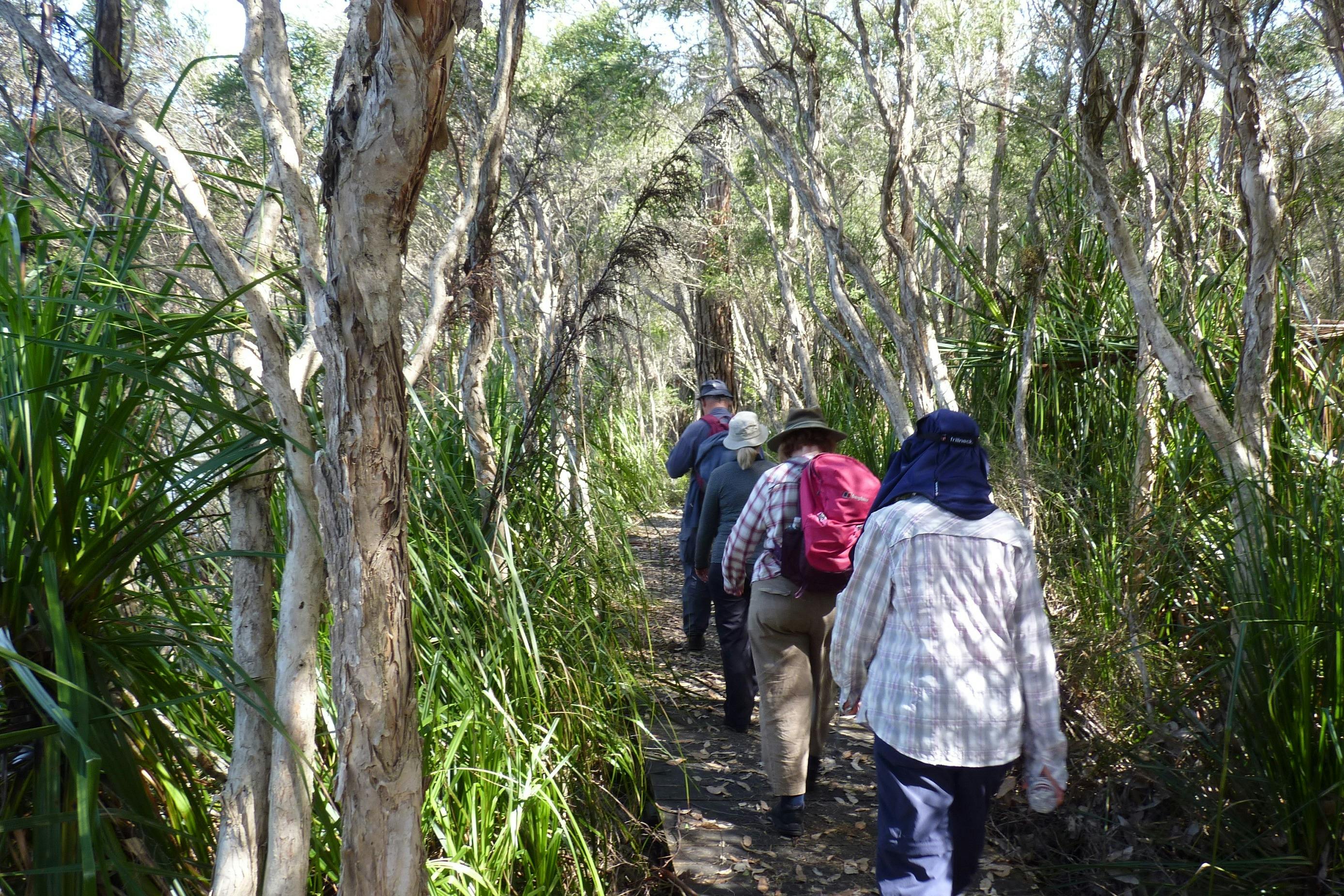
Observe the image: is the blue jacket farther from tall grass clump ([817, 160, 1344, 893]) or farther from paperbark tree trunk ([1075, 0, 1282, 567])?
paperbark tree trunk ([1075, 0, 1282, 567])

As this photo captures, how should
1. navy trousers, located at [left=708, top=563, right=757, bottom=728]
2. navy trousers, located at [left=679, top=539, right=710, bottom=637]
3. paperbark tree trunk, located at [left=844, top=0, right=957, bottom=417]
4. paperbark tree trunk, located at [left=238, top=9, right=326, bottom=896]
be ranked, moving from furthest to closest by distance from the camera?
1. navy trousers, located at [left=679, top=539, right=710, bottom=637]
2. navy trousers, located at [left=708, top=563, right=757, bottom=728]
3. paperbark tree trunk, located at [left=844, top=0, right=957, bottom=417]
4. paperbark tree trunk, located at [left=238, top=9, right=326, bottom=896]

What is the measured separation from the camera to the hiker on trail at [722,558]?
5.10 metres

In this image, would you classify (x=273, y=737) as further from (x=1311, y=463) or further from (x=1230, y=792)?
(x=1311, y=463)

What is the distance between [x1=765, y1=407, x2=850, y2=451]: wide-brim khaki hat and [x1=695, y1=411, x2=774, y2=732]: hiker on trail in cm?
67

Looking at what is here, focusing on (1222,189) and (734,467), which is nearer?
(1222,189)

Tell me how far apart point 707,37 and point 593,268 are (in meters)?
3.64

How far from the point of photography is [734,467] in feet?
17.2

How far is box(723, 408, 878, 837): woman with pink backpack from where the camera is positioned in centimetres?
393

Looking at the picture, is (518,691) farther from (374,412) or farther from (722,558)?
(374,412)

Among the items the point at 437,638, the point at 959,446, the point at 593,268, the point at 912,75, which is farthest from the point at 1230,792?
the point at 593,268

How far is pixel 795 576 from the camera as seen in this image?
4.04 metres

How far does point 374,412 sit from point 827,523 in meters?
2.66

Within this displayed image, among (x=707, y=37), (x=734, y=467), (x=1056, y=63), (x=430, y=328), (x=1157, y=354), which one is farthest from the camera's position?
(x=707, y=37)

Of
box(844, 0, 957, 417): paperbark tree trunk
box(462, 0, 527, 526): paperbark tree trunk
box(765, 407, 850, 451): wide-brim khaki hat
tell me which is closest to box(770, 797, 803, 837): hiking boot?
box(765, 407, 850, 451): wide-brim khaki hat
